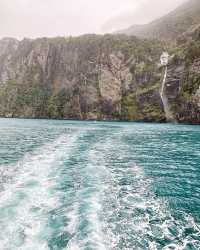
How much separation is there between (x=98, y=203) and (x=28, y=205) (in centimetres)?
429

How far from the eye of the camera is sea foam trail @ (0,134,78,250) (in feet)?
49.6

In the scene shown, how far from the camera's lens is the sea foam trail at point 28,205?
49.6 feet

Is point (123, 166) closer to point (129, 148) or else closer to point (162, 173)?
point (162, 173)

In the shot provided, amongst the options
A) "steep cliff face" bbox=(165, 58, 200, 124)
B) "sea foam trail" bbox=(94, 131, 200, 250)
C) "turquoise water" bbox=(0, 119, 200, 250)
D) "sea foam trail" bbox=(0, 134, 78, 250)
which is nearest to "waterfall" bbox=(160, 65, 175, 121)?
"steep cliff face" bbox=(165, 58, 200, 124)

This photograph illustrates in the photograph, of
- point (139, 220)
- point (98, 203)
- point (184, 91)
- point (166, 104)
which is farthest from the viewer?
point (166, 104)

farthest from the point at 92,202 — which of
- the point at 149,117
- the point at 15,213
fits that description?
the point at 149,117

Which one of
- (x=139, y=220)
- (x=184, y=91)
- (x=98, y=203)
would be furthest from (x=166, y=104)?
(x=139, y=220)

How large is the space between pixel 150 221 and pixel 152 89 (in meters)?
140

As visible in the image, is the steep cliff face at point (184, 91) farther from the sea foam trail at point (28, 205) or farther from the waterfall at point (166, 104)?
the sea foam trail at point (28, 205)

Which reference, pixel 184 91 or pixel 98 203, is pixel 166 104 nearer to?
pixel 184 91

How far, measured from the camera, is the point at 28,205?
1989 cm

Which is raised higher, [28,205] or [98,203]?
[28,205]

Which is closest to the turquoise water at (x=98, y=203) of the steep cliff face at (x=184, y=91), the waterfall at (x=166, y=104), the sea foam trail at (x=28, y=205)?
the sea foam trail at (x=28, y=205)

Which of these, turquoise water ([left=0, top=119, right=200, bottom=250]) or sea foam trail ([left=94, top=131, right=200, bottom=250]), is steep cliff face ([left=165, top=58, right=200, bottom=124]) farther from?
sea foam trail ([left=94, top=131, right=200, bottom=250])
